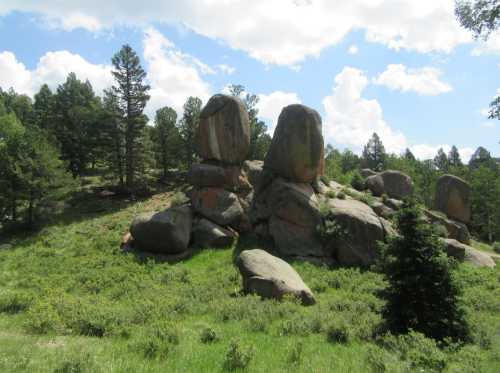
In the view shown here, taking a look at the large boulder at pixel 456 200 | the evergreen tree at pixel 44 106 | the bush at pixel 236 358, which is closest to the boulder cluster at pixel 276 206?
the large boulder at pixel 456 200

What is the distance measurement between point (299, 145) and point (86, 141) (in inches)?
1115

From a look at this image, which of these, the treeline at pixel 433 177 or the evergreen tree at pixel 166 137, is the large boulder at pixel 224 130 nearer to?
the treeline at pixel 433 177

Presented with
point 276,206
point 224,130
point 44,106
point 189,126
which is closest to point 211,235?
point 276,206

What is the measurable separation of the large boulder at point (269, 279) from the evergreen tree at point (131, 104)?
24562 mm

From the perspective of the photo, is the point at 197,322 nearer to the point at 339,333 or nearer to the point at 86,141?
the point at 339,333

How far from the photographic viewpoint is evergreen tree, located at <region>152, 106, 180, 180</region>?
45491mm

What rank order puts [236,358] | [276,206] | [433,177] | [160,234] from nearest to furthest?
[236,358]
[160,234]
[276,206]
[433,177]

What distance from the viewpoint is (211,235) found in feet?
73.0

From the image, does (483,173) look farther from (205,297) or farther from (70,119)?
(70,119)

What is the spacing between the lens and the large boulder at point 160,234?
68.3 feet

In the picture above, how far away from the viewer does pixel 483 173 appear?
174 feet

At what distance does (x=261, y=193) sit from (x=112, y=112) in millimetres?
20948

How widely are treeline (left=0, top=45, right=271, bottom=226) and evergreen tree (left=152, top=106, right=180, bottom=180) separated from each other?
91mm

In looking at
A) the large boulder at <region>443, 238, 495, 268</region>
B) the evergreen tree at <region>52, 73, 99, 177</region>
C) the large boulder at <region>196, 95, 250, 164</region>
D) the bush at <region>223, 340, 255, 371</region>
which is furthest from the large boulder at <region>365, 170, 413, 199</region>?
the evergreen tree at <region>52, 73, 99, 177</region>
